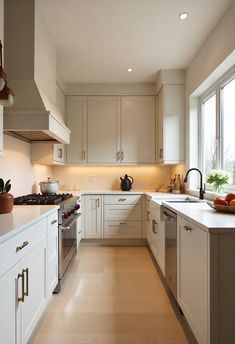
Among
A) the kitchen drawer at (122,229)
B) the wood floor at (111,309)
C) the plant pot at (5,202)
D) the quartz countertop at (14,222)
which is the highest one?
the plant pot at (5,202)

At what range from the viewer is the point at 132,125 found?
4352mm

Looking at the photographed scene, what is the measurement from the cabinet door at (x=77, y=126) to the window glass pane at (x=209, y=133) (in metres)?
1.91

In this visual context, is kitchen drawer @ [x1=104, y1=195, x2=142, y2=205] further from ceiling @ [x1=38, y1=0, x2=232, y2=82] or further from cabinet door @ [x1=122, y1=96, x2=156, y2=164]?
ceiling @ [x1=38, y1=0, x2=232, y2=82]

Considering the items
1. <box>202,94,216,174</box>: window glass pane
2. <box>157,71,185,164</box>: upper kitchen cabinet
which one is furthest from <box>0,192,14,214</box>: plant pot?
<box>157,71,185,164</box>: upper kitchen cabinet

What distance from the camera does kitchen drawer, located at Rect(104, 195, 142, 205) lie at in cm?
403

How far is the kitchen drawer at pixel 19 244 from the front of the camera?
4.09ft

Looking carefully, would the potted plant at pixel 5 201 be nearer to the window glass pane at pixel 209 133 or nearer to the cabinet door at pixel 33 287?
the cabinet door at pixel 33 287

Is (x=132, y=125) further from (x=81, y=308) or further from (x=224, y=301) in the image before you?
(x=224, y=301)

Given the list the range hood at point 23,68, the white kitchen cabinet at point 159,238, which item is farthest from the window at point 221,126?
the range hood at point 23,68

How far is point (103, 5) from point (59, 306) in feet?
8.93

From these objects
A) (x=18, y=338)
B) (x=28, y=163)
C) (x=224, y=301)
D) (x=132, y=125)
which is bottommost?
(x=18, y=338)

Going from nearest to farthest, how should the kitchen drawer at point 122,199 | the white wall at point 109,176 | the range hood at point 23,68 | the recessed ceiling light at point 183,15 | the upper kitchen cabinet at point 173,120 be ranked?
the range hood at point 23,68 → the recessed ceiling light at point 183,15 → the upper kitchen cabinet at point 173,120 → the kitchen drawer at point 122,199 → the white wall at point 109,176

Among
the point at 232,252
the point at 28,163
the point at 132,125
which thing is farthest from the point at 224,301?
the point at 132,125

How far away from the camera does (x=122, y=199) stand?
13.2ft
